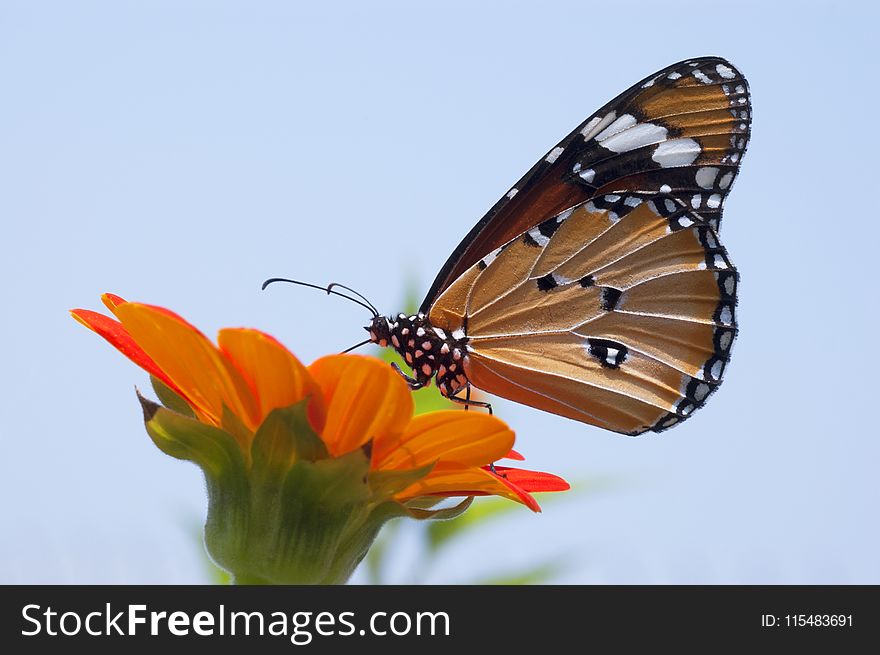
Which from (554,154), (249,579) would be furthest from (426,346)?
(249,579)

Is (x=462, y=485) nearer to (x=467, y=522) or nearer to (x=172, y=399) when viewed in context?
(x=172, y=399)

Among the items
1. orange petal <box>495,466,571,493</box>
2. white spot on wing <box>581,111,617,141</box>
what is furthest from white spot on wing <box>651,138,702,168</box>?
orange petal <box>495,466,571,493</box>

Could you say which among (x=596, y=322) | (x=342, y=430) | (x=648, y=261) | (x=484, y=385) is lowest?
(x=342, y=430)

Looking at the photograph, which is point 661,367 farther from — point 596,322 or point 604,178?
point 604,178

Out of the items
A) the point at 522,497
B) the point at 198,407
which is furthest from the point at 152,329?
the point at 522,497

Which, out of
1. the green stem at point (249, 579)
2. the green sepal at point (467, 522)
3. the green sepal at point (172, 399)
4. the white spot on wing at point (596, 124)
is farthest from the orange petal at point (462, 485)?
the green sepal at point (467, 522)

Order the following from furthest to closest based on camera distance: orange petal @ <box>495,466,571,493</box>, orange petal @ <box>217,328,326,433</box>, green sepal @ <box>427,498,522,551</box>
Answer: green sepal @ <box>427,498,522,551</box> < orange petal @ <box>495,466,571,493</box> < orange petal @ <box>217,328,326,433</box>

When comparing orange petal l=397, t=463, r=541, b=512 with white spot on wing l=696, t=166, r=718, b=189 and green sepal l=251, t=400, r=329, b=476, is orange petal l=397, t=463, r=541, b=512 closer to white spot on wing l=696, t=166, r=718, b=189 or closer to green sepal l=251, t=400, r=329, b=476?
green sepal l=251, t=400, r=329, b=476

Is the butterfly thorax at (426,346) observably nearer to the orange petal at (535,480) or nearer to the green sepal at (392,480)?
the orange petal at (535,480)

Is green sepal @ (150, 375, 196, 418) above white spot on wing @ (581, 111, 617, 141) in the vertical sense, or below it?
below
